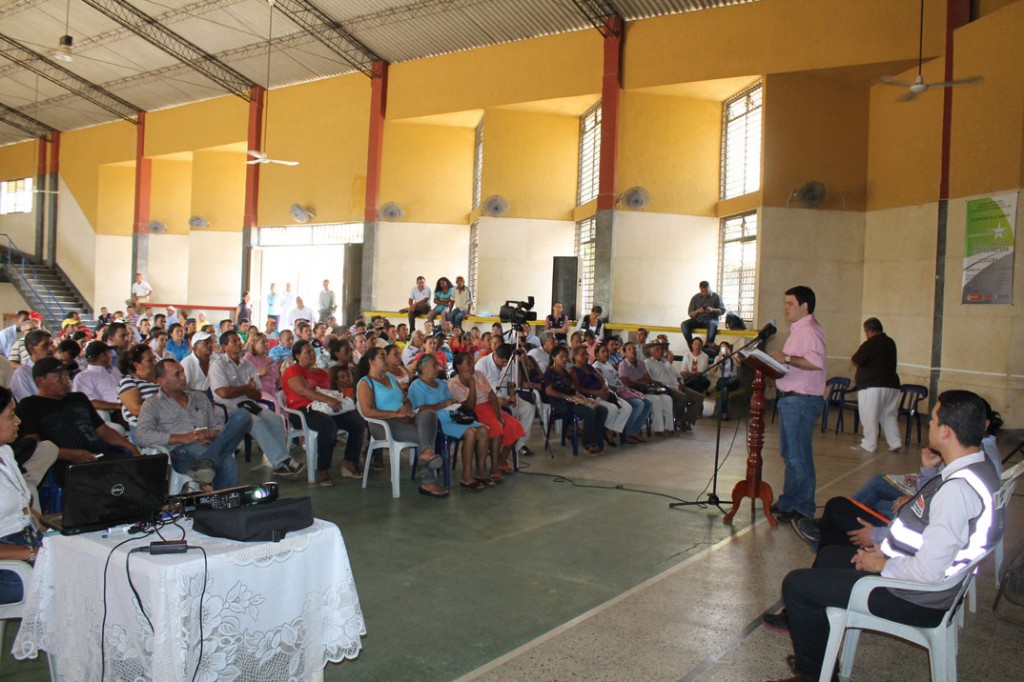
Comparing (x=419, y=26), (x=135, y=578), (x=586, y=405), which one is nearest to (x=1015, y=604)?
(x=135, y=578)

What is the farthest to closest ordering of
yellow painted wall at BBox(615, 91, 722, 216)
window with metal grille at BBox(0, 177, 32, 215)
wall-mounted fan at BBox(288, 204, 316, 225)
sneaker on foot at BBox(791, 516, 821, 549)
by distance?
1. window with metal grille at BBox(0, 177, 32, 215)
2. wall-mounted fan at BBox(288, 204, 316, 225)
3. yellow painted wall at BBox(615, 91, 722, 216)
4. sneaker on foot at BBox(791, 516, 821, 549)

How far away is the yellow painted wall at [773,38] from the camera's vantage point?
35.6ft

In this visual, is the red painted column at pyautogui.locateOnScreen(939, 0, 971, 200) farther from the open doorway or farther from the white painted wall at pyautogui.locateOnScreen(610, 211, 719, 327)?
the open doorway

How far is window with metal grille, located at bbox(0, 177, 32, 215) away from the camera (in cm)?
2498

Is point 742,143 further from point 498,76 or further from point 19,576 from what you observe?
point 19,576

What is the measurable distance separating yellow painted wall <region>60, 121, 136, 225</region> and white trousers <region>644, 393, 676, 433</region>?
1916cm

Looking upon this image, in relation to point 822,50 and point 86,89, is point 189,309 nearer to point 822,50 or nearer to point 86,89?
point 86,89

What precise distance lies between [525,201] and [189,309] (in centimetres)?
957

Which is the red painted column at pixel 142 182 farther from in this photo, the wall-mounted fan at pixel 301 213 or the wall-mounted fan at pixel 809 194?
the wall-mounted fan at pixel 809 194

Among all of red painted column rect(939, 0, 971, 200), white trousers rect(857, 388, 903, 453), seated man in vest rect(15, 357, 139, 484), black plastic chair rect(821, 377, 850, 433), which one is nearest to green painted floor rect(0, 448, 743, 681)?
seated man in vest rect(15, 357, 139, 484)

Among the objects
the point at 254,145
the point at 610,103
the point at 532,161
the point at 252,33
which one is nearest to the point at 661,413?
the point at 610,103

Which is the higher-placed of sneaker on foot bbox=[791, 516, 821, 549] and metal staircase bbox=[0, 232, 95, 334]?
metal staircase bbox=[0, 232, 95, 334]

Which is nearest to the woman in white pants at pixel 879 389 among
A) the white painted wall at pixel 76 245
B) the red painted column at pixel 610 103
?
the red painted column at pixel 610 103

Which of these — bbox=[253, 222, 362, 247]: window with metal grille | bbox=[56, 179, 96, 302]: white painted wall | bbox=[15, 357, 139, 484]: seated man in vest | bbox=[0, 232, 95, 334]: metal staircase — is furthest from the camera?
bbox=[56, 179, 96, 302]: white painted wall
